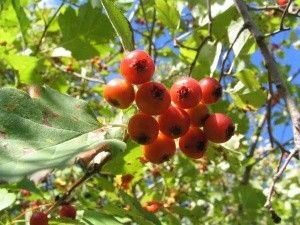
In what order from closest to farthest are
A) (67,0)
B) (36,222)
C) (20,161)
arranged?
(20,161)
(36,222)
(67,0)

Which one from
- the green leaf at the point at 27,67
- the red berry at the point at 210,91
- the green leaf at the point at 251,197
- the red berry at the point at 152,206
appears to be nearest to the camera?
the red berry at the point at 210,91

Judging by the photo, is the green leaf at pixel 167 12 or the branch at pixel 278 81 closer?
the branch at pixel 278 81

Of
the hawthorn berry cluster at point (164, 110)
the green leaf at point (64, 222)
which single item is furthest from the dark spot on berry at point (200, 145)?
the green leaf at point (64, 222)

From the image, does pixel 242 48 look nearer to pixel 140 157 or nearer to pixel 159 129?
pixel 140 157

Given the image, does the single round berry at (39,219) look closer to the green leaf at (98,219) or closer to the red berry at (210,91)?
the green leaf at (98,219)

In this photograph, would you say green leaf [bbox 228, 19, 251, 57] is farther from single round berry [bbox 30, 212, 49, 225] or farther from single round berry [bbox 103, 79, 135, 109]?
single round berry [bbox 30, 212, 49, 225]

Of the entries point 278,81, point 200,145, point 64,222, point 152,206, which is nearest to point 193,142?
point 200,145

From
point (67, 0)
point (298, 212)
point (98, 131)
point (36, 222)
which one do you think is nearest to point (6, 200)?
point (36, 222)
